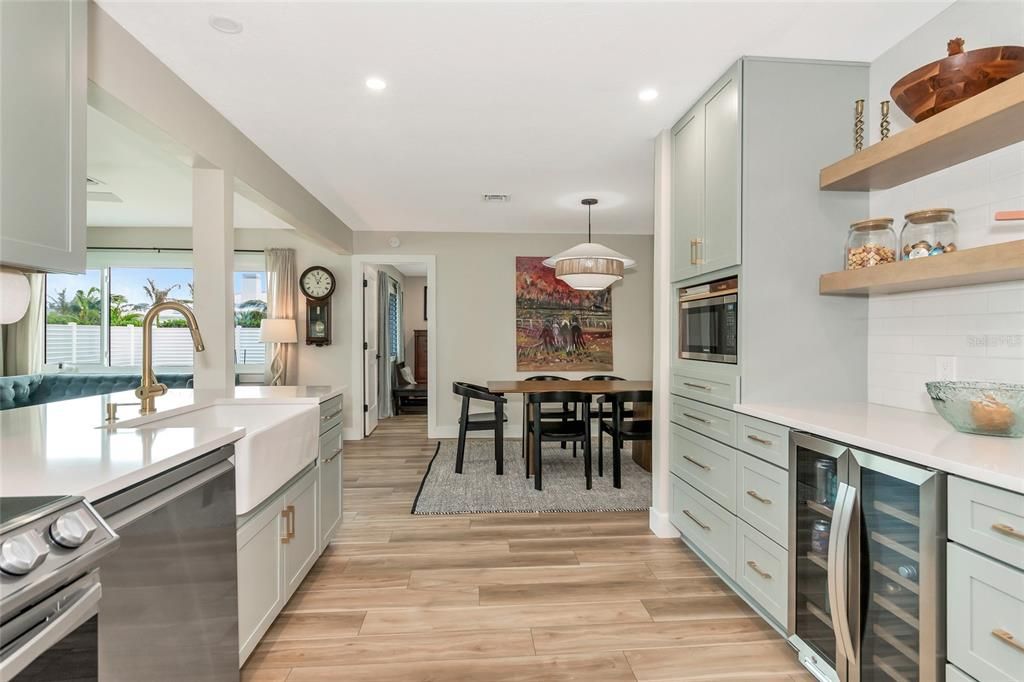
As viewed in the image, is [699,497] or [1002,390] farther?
[699,497]

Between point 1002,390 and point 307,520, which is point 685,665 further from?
point 307,520

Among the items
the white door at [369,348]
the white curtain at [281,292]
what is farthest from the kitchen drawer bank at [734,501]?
the white curtain at [281,292]

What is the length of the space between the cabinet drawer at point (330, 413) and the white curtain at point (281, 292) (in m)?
3.19

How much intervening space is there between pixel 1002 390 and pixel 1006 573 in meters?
0.63

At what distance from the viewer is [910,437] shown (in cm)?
145

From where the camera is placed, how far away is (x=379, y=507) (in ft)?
11.4

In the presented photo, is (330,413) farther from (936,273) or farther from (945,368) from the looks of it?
(945,368)

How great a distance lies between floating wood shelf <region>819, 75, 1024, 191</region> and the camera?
1444mm

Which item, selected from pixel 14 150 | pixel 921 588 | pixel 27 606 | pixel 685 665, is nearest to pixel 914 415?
pixel 921 588

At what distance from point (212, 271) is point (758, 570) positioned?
10.2 feet

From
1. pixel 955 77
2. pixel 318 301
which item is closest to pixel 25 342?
pixel 318 301

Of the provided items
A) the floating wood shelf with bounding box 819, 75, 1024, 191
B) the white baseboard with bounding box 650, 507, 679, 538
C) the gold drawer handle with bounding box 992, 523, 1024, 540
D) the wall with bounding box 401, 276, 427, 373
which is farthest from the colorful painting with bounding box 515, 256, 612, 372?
the gold drawer handle with bounding box 992, 523, 1024, 540

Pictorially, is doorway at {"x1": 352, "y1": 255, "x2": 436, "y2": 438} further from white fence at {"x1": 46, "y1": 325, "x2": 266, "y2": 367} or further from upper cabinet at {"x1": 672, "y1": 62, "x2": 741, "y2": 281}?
upper cabinet at {"x1": 672, "y1": 62, "x2": 741, "y2": 281}

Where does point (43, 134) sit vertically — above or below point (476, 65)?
below
